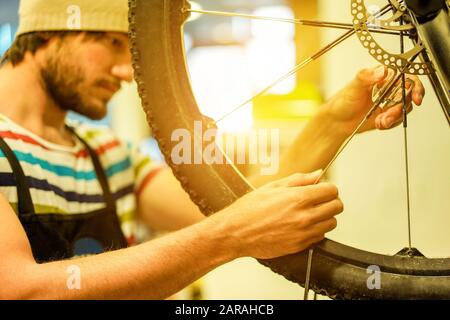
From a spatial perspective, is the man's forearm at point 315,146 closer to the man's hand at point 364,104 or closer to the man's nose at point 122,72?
the man's hand at point 364,104

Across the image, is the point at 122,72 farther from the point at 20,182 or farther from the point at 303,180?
the point at 303,180

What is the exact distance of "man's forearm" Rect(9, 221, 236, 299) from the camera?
629 millimetres

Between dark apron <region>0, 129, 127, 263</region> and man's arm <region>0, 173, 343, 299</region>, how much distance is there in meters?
0.14

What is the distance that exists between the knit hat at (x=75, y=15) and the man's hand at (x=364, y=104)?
36 centimetres

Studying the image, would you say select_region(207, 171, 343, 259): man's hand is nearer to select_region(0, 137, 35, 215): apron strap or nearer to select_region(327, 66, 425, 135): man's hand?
select_region(327, 66, 425, 135): man's hand

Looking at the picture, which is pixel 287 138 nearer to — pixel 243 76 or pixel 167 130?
pixel 167 130

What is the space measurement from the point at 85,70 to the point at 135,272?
0.45 meters

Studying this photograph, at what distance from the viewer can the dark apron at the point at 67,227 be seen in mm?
815

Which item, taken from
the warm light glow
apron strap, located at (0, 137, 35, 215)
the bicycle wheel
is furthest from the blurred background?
the warm light glow

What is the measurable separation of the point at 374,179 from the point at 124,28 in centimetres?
55

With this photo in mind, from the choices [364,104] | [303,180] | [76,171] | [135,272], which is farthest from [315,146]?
[76,171]

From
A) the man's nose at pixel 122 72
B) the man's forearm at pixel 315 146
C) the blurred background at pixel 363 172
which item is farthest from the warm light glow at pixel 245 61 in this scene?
the man's forearm at pixel 315 146

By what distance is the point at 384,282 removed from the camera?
622 millimetres
